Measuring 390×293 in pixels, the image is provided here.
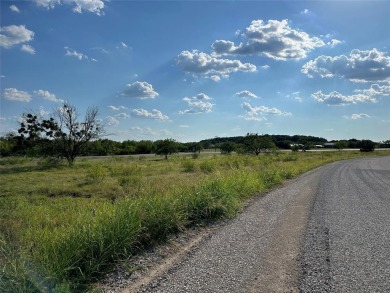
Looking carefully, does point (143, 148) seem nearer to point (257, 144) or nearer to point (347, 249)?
point (257, 144)

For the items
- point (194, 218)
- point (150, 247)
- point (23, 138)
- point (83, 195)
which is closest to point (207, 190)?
point (194, 218)

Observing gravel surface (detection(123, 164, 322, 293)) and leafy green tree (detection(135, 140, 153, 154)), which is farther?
leafy green tree (detection(135, 140, 153, 154))

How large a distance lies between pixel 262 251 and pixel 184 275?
1.84 metres

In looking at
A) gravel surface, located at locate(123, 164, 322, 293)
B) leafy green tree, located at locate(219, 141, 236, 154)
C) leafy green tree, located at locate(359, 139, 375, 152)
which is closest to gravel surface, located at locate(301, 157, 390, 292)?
gravel surface, located at locate(123, 164, 322, 293)

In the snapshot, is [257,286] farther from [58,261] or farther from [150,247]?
[58,261]

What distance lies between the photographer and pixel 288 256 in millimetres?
6238

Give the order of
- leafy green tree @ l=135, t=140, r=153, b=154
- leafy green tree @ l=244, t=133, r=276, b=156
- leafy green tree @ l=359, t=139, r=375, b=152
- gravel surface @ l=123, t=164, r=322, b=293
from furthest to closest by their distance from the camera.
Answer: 1. leafy green tree @ l=359, t=139, r=375, b=152
2. leafy green tree @ l=135, t=140, r=153, b=154
3. leafy green tree @ l=244, t=133, r=276, b=156
4. gravel surface @ l=123, t=164, r=322, b=293

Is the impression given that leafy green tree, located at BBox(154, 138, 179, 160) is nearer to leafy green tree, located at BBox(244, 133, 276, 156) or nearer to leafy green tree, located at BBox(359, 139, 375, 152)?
leafy green tree, located at BBox(244, 133, 276, 156)

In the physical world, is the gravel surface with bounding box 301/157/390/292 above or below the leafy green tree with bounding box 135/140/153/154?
below

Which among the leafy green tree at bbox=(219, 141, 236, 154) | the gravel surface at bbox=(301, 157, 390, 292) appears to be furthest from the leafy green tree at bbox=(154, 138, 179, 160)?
the gravel surface at bbox=(301, 157, 390, 292)

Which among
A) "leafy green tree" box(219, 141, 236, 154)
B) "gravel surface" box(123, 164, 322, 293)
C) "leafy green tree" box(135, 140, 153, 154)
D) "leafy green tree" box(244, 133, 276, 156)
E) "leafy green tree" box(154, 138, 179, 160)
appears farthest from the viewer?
"leafy green tree" box(135, 140, 153, 154)

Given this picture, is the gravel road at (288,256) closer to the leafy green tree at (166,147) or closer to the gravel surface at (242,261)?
→ the gravel surface at (242,261)

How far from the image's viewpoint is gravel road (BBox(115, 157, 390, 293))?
4.96m

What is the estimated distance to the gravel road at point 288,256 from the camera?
4.96m
